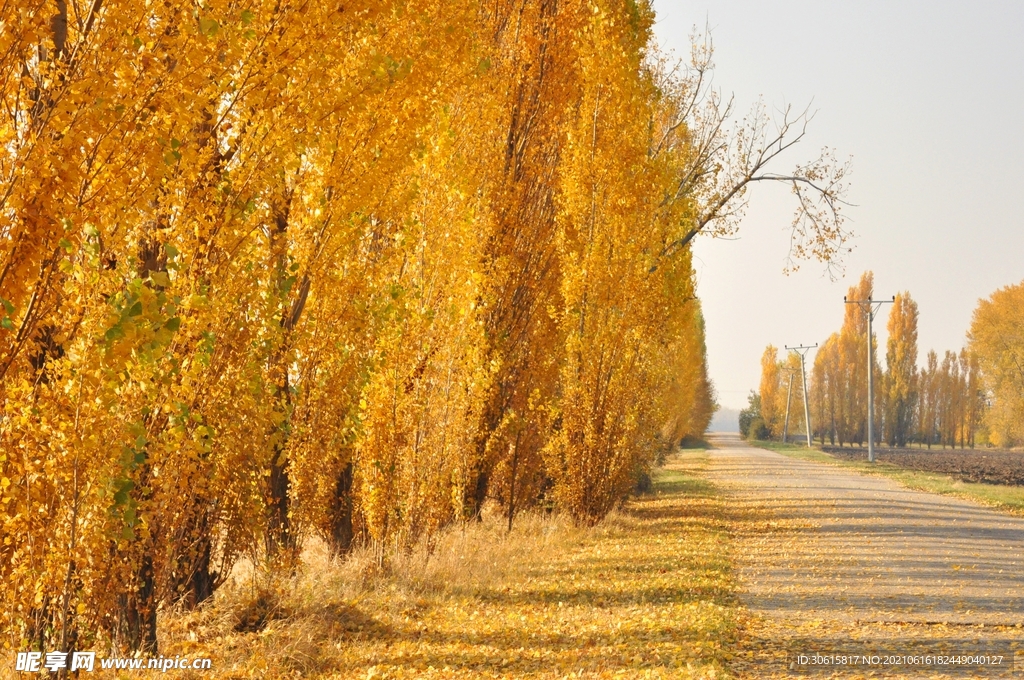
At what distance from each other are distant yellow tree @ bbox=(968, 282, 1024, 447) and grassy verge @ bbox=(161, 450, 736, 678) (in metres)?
53.5

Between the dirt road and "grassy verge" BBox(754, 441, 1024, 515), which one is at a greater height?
the dirt road

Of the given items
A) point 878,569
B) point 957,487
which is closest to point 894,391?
point 957,487

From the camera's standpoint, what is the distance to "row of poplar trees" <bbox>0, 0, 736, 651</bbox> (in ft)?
15.9

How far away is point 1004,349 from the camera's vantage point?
58781mm

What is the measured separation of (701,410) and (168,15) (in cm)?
6001

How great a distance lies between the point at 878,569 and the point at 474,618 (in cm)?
528

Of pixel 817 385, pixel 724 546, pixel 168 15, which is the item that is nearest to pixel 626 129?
pixel 724 546

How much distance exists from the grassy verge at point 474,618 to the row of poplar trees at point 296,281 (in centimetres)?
40

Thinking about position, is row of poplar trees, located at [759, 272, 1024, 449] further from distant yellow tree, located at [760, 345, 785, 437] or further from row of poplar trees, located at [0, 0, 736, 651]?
row of poplar trees, located at [0, 0, 736, 651]

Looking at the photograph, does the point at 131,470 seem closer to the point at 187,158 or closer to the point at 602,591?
the point at 187,158

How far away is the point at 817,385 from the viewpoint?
81.7 m

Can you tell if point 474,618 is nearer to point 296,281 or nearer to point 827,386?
point 296,281

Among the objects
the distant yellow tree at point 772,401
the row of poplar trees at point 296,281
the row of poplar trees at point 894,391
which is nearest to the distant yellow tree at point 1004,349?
the row of poplar trees at point 894,391

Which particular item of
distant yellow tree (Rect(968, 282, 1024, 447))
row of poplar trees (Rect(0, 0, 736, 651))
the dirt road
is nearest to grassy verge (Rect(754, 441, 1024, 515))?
the dirt road
